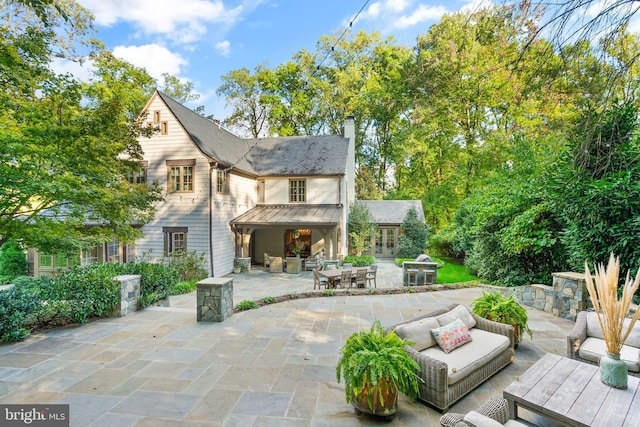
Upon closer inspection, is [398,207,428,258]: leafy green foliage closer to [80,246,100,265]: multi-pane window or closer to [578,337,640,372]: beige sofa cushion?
[578,337,640,372]: beige sofa cushion

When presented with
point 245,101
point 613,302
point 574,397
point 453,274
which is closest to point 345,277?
point 453,274

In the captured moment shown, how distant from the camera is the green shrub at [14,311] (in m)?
4.89

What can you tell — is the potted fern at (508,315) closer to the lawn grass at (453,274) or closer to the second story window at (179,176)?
the lawn grass at (453,274)

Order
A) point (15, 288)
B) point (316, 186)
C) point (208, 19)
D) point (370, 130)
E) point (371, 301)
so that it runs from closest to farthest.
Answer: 1. point (15, 288)
2. point (371, 301)
3. point (208, 19)
4. point (316, 186)
5. point (370, 130)

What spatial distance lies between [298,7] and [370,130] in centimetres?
2432

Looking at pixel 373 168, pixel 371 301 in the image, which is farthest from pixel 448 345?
pixel 373 168

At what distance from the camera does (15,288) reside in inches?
205

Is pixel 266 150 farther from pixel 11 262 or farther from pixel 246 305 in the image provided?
pixel 246 305

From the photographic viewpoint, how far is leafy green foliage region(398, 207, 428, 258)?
1900 centimetres

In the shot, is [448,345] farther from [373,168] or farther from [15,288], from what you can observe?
[373,168]

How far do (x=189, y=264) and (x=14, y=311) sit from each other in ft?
24.0

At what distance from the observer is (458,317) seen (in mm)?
4359

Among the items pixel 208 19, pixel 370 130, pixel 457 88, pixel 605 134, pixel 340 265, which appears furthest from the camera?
pixel 370 130

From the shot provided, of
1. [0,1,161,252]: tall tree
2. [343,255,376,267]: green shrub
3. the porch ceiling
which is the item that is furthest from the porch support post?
[0,1,161,252]: tall tree
